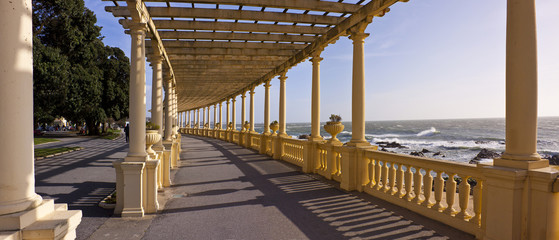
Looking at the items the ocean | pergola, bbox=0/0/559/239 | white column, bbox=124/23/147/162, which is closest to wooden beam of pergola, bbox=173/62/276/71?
pergola, bbox=0/0/559/239

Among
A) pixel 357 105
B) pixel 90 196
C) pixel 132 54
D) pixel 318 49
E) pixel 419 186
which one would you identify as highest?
pixel 318 49

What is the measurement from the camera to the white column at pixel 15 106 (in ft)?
8.11

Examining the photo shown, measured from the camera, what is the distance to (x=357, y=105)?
26.7 ft

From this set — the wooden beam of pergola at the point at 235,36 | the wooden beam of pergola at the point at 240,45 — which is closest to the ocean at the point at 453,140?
the wooden beam of pergola at the point at 240,45

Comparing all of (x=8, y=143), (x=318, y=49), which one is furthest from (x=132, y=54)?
(x=318, y=49)

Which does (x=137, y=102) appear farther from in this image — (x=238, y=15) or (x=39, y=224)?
(x=39, y=224)

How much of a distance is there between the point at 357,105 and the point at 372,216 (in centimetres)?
328

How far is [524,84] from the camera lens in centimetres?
403

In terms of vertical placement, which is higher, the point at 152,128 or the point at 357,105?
the point at 357,105

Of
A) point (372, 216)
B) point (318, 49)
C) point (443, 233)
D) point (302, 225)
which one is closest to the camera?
point (443, 233)

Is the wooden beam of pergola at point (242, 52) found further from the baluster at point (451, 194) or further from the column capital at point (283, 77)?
the baluster at point (451, 194)

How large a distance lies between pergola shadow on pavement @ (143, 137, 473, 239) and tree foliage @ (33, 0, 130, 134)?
14967 mm

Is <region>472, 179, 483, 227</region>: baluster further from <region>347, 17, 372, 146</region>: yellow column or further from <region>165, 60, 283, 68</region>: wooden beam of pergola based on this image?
<region>165, 60, 283, 68</region>: wooden beam of pergola

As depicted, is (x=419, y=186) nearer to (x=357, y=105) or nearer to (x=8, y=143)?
(x=357, y=105)
